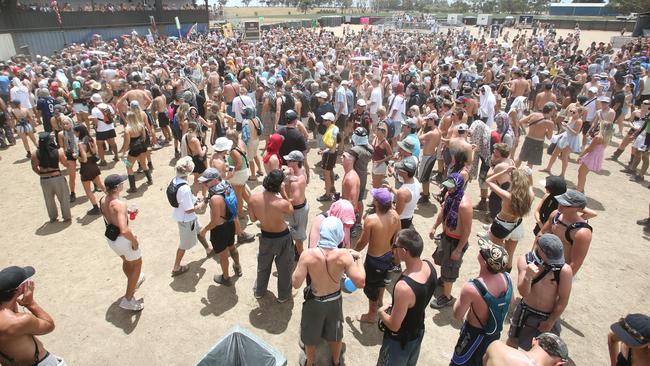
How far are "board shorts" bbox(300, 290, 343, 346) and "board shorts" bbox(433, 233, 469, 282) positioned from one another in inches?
70.6

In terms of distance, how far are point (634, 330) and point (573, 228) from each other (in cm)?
141

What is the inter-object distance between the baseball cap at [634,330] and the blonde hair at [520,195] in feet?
6.15

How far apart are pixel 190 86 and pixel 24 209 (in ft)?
18.2

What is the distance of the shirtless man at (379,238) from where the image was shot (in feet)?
13.4

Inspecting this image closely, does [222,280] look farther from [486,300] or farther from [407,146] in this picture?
[486,300]

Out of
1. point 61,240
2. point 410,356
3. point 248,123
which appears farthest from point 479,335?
point 61,240

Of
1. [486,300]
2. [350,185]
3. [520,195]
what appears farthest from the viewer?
[350,185]

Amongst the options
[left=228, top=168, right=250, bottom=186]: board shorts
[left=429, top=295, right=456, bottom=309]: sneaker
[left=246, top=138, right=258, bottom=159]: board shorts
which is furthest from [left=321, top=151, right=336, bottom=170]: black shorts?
[left=429, top=295, right=456, bottom=309]: sneaker

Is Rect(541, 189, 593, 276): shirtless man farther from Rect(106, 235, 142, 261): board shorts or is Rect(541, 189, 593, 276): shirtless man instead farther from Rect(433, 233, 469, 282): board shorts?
Rect(106, 235, 142, 261): board shorts

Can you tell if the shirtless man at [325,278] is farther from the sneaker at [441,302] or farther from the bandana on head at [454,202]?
the sneaker at [441,302]

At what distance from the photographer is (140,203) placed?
7.83 metres

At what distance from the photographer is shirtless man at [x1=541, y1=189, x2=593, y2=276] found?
3.79 m

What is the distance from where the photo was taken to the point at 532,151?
26.3 ft

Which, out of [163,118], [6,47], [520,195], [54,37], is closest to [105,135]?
[163,118]
